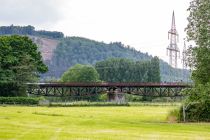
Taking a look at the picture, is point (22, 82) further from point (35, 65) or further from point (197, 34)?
point (197, 34)

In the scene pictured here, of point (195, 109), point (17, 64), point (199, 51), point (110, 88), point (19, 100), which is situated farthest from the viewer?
point (110, 88)

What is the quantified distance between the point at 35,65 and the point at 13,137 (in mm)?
90357

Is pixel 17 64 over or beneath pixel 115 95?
over

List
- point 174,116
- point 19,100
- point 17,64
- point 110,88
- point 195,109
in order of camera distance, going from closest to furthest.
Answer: point 195,109, point 174,116, point 19,100, point 17,64, point 110,88

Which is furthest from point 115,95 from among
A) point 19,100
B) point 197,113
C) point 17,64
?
point 197,113

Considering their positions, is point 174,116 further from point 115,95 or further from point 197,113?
point 115,95

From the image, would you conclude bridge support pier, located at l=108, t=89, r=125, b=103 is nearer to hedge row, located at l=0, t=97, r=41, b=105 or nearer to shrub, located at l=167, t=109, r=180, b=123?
hedge row, located at l=0, t=97, r=41, b=105

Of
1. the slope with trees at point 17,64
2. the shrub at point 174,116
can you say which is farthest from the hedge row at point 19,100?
the shrub at point 174,116

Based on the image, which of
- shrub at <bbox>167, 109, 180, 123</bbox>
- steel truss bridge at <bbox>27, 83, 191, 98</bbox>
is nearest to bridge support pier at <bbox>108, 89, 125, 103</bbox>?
steel truss bridge at <bbox>27, 83, 191, 98</bbox>

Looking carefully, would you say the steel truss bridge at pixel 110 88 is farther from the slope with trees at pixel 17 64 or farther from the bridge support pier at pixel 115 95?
the slope with trees at pixel 17 64

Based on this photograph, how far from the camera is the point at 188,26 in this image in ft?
165

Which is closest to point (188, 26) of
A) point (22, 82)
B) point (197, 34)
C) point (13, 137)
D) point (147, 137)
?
point (197, 34)

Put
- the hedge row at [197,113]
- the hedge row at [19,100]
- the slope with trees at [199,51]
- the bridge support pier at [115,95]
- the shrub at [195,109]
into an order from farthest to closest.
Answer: the bridge support pier at [115,95] < the hedge row at [19,100] < the hedge row at [197,113] < the shrub at [195,109] < the slope with trees at [199,51]

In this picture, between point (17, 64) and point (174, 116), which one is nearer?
point (174, 116)
